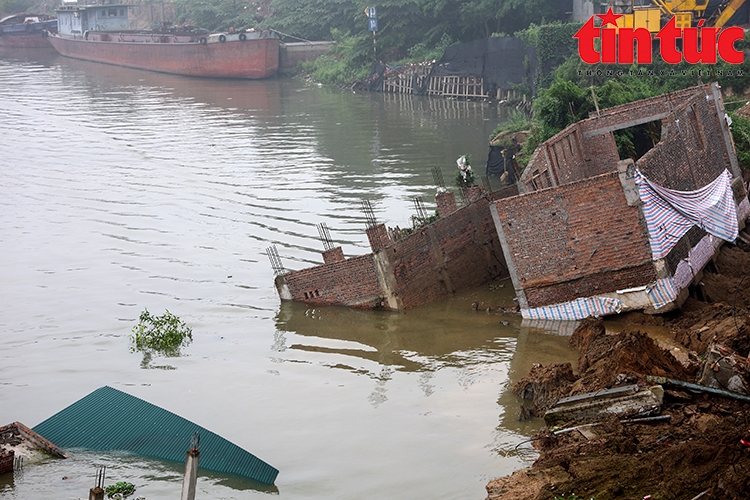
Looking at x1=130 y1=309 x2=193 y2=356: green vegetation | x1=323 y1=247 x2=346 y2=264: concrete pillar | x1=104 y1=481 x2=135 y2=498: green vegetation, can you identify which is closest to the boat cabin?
x1=130 y1=309 x2=193 y2=356: green vegetation

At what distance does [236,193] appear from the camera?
28938mm

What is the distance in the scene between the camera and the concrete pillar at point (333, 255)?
17375mm

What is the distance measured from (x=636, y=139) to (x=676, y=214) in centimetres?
817

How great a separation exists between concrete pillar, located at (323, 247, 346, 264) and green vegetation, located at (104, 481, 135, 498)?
7.03 meters

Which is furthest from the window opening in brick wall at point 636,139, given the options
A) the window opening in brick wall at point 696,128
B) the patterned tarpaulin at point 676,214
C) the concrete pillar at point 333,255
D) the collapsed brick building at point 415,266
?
the concrete pillar at point 333,255

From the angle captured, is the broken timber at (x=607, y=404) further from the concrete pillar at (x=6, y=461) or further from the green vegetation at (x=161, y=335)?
the green vegetation at (x=161, y=335)

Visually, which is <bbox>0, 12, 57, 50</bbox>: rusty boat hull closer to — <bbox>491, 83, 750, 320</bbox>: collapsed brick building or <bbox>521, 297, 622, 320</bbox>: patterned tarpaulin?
<bbox>491, 83, 750, 320</bbox>: collapsed brick building

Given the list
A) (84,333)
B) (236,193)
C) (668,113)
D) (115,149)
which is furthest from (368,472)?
(115,149)

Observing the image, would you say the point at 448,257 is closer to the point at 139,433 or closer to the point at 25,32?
the point at 139,433

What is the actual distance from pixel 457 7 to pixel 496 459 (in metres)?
41.6

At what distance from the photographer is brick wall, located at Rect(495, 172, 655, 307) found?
14.8 meters

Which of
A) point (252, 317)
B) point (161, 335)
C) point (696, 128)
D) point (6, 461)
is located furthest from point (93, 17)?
point (6, 461)

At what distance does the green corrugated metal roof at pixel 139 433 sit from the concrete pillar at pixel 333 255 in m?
5.56

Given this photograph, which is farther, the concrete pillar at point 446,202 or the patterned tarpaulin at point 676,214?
the concrete pillar at point 446,202
